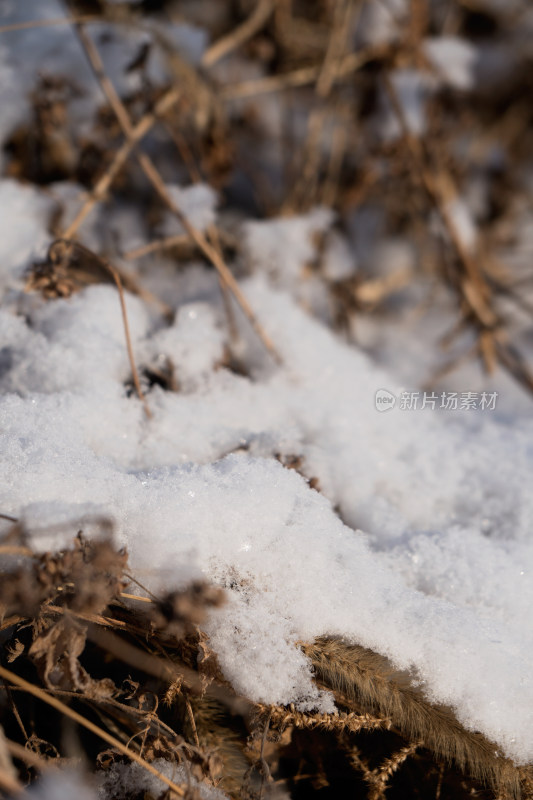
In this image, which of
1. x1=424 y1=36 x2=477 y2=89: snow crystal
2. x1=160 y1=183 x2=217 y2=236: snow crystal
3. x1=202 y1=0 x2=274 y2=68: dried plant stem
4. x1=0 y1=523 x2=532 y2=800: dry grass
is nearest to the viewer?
x1=0 y1=523 x2=532 y2=800: dry grass

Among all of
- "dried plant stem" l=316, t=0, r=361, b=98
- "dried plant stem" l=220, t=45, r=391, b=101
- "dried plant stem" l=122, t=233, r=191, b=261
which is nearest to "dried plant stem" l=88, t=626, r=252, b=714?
"dried plant stem" l=122, t=233, r=191, b=261

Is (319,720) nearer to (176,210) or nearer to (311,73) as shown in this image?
(176,210)

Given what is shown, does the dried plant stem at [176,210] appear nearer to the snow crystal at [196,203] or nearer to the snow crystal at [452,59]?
the snow crystal at [196,203]

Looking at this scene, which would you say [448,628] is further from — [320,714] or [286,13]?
[286,13]

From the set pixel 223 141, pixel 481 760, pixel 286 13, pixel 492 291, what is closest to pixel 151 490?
pixel 481 760

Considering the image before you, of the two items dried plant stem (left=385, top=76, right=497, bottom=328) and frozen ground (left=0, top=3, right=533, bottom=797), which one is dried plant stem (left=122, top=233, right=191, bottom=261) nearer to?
frozen ground (left=0, top=3, right=533, bottom=797)

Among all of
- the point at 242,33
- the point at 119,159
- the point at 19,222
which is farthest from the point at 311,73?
the point at 19,222
